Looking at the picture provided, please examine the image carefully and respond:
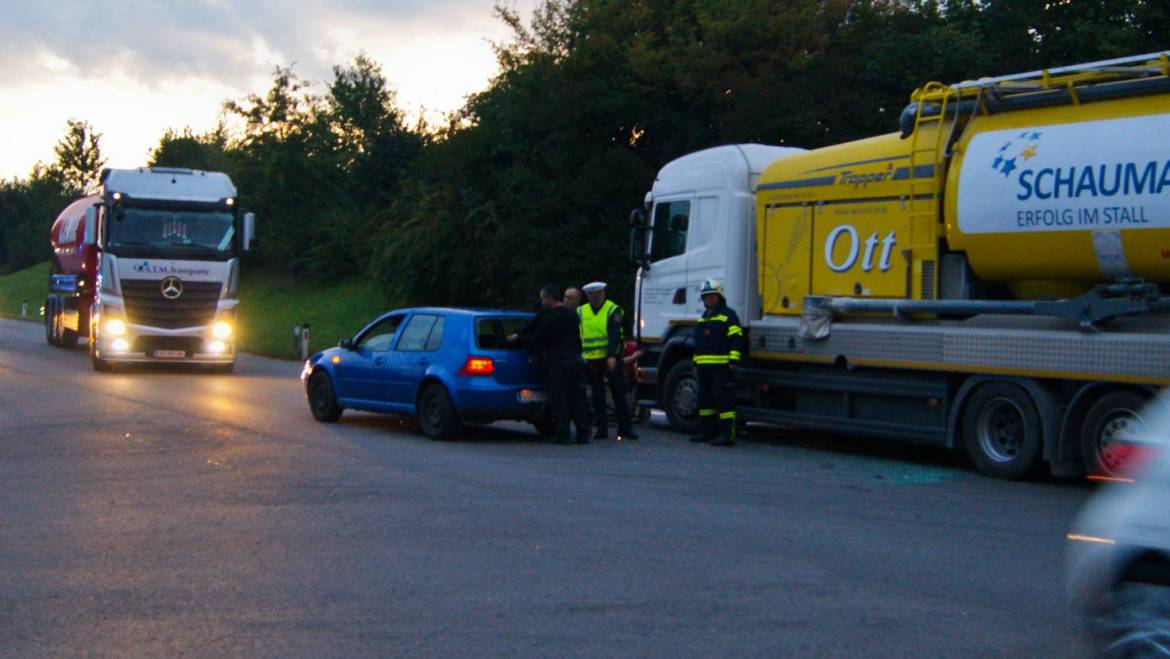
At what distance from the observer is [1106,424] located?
454 inches

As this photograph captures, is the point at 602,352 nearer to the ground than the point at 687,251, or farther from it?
nearer to the ground

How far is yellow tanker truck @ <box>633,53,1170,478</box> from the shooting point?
11.4 metres

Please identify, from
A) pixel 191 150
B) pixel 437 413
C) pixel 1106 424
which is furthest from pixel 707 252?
pixel 191 150

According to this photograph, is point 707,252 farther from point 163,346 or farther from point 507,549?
point 163,346

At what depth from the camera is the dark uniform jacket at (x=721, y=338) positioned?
584 inches

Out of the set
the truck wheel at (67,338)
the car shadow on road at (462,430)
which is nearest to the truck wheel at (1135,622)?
the car shadow on road at (462,430)

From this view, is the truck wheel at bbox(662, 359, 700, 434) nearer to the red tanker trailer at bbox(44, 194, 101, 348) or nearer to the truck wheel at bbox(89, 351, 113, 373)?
the truck wheel at bbox(89, 351, 113, 373)

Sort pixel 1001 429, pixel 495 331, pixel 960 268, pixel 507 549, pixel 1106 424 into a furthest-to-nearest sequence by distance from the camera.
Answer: pixel 495 331 → pixel 960 268 → pixel 1001 429 → pixel 1106 424 → pixel 507 549

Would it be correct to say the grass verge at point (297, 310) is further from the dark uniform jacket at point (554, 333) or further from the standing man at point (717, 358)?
the standing man at point (717, 358)

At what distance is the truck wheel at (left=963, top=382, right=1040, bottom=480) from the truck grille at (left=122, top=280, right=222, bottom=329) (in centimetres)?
1559

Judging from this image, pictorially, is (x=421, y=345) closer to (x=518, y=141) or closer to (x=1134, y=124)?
(x=1134, y=124)

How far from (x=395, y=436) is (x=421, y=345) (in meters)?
1.04

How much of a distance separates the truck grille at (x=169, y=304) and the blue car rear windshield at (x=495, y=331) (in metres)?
11.2

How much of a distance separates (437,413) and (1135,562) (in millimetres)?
10254
